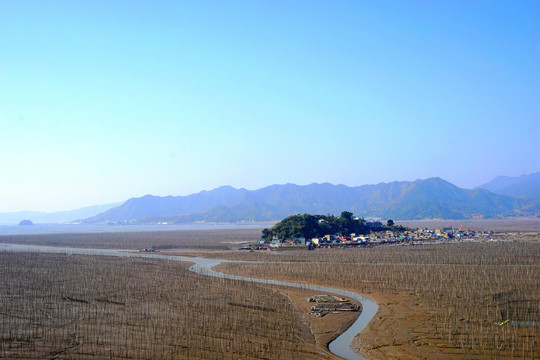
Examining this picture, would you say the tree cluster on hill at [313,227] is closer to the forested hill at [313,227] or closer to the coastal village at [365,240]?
the forested hill at [313,227]

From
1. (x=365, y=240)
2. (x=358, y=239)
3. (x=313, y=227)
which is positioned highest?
(x=313, y=227)

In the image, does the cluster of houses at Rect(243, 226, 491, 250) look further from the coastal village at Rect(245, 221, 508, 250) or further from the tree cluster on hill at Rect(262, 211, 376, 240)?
the tree cluster on hill at Rect(262, 211, 376, 240)

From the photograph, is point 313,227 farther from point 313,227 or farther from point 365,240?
point 365,240

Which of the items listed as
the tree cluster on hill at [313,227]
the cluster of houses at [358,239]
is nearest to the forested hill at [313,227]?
the tree cluster on hill at [313,227]

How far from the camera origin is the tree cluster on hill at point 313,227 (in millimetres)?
100956

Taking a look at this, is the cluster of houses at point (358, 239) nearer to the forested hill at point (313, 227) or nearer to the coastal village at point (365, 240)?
the coastal village at point (365, 240)

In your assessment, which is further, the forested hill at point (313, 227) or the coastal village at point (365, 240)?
the forested hill at point (313, 227)

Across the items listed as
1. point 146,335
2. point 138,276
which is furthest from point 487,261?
point 146,335

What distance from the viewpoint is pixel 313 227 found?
104 meters

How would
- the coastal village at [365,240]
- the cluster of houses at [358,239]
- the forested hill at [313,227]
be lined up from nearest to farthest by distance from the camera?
the coastal village at [365,240] < the cluster of houses at [358,239] < the forested hill at [313,227]

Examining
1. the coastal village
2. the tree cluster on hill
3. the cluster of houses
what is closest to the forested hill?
the tree cluster on hill

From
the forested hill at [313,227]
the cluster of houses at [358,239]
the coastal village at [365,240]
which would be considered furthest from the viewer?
the forested hill at [313,227]

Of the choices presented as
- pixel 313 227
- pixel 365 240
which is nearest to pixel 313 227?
pixel 313 227

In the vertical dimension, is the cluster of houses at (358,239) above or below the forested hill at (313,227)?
below
